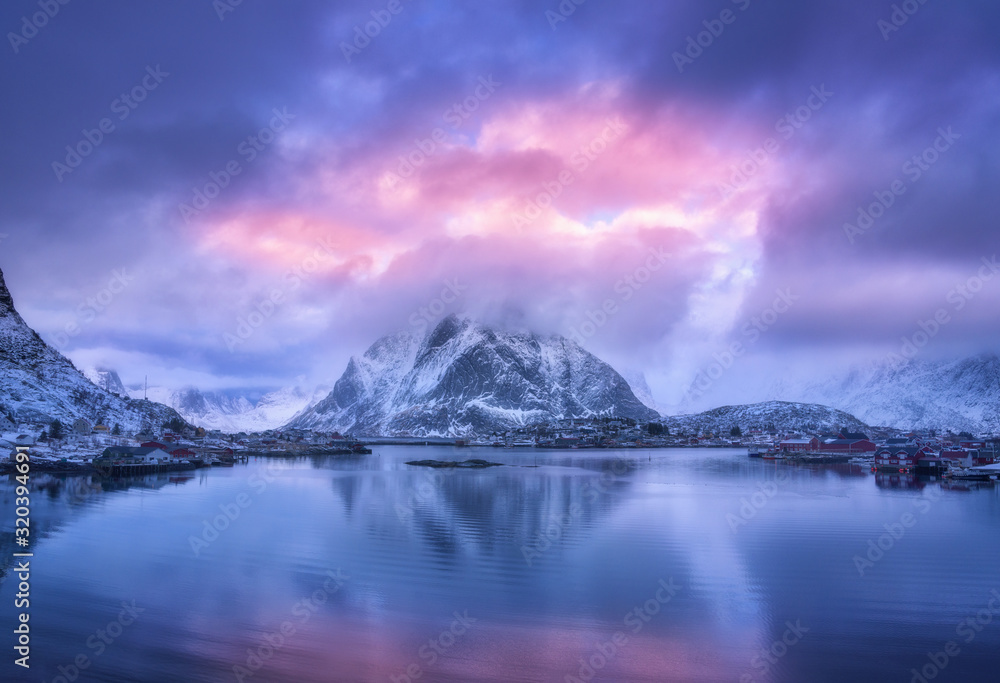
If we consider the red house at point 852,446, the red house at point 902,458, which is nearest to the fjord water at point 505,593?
the red house at point 902,458

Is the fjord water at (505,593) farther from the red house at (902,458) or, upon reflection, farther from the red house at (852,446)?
the red house at (852,446)

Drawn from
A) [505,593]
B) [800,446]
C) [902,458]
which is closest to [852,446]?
[800,446]

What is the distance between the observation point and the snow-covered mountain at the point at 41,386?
106 metres

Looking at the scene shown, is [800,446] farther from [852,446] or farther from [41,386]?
[41,386]

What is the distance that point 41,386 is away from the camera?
11538cm

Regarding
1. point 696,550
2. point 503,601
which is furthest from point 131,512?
point 696,550

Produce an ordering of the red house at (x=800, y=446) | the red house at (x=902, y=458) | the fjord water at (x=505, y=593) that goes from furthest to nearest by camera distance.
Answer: the red house at (x=800, y=446)
the red house at (x=902, y=458)
the fjord water at (x=505, y=593)

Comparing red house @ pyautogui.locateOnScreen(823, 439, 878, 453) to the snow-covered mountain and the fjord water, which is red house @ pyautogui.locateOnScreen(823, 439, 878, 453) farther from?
the snow-covered mountain

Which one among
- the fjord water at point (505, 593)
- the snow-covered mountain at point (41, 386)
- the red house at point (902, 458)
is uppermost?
the snow-covered mountain at point (41, 386)

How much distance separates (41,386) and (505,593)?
4584 inches

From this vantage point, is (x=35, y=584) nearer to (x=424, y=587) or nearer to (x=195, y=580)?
(x=195, y=580)

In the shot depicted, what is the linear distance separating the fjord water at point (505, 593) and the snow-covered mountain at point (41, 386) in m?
67.5

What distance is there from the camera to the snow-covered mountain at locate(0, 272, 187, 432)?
106 meters

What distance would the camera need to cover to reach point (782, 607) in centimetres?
2411
